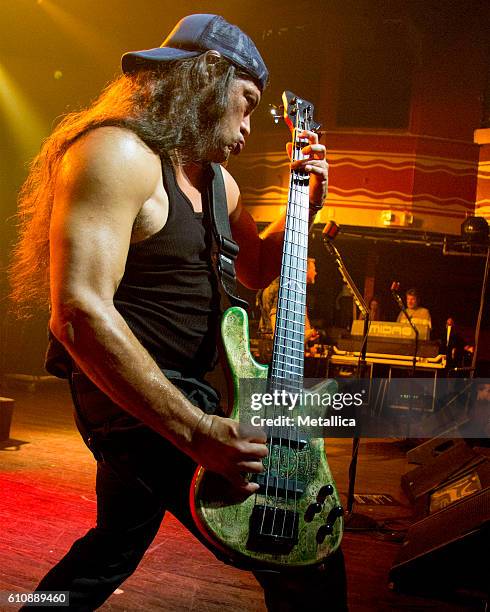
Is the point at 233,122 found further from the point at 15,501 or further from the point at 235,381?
the point at 15,501

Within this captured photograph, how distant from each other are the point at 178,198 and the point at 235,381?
49 cm

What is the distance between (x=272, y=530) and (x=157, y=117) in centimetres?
107

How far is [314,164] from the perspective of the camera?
5.94 feet

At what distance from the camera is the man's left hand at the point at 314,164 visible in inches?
70.8

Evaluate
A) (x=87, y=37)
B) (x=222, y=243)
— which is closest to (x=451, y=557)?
(x=222, y=243)

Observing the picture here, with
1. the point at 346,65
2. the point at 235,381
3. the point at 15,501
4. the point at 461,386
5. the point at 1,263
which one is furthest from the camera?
the point at 346,65

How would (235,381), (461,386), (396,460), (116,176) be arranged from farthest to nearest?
1. (461,386)
2. (396,460)
3. (235,381)
4. (116,176)

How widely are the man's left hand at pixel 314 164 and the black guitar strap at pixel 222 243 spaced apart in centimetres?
28

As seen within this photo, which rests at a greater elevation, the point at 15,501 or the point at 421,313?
the point at 421,313

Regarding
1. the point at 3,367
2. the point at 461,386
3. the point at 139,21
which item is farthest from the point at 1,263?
the point at 461,386

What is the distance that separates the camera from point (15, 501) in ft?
12.8

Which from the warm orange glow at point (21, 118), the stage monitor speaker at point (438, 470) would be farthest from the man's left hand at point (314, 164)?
the warm orange glow at point (21, 118)

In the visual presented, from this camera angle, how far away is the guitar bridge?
1372mm

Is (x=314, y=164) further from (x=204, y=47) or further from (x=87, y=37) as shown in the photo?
(x=87, y=37)
